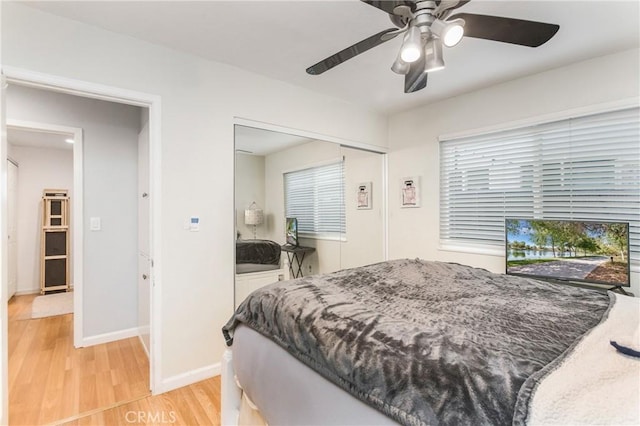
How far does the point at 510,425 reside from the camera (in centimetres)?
68

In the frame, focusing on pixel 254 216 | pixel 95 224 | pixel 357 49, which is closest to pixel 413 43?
pixel 357 49

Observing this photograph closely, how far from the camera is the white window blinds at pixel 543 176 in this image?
2.40m

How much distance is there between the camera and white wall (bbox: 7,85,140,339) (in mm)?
3010

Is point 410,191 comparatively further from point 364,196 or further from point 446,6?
point 446,6

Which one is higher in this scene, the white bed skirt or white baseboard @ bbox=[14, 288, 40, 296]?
the white bed skirt

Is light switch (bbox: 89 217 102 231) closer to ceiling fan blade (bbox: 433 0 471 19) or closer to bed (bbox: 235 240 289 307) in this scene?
bed (bbox: 235 240 289 307)

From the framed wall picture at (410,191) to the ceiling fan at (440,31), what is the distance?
207 centimetres

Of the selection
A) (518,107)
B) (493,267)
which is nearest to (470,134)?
(518,107)

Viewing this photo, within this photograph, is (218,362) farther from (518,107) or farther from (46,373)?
(518,107)

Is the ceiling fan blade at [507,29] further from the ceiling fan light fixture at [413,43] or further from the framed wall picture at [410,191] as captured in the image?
the framed wall picture at [410,191]

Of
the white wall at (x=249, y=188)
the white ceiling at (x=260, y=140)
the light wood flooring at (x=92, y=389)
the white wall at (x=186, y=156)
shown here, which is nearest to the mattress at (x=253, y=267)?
the white wall at (x=186, y=156)

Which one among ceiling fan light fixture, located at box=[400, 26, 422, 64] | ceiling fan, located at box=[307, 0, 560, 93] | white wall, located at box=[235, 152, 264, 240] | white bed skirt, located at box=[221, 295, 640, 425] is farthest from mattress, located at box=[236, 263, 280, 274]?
white bed skirt, located at box=[221, 295, 640, 425]

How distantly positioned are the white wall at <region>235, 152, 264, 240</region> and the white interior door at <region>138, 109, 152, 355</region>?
2.69ft

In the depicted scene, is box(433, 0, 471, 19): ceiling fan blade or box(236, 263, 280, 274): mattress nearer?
box(433, 0, 471, 19): ceiling fan blade
